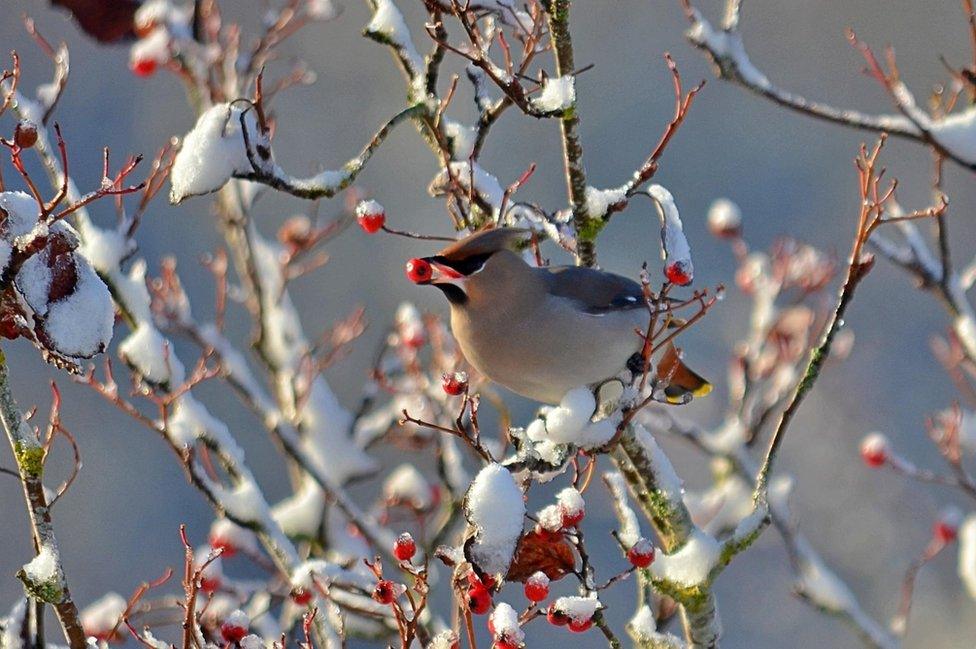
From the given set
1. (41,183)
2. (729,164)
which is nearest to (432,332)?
(41,183)

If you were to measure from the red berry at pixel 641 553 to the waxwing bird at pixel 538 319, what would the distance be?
50 centimetres

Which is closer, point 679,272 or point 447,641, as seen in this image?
point 447,641

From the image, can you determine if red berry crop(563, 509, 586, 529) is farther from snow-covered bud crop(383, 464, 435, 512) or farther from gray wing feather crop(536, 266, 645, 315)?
snow-covered bud crop(383, 464, 435, 512)

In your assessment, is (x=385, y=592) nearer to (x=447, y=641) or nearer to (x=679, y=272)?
(x=447, y=641)

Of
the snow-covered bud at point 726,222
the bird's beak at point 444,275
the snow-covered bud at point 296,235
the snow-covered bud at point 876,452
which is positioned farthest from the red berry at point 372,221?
the snow-covered bud at point 726,222

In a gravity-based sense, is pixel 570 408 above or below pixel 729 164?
below

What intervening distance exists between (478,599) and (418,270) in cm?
61

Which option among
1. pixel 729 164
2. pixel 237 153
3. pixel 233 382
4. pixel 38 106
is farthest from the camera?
pixel 729 164

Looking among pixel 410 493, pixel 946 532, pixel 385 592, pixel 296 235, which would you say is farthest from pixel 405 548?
pixel 946 532

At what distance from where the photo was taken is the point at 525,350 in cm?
220

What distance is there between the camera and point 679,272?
5.89ft

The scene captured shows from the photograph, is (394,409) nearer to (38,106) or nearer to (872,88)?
(38,106)

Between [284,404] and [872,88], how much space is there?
8.91 metres

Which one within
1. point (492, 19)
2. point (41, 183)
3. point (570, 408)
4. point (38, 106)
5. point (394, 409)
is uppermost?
point (41, 183)
